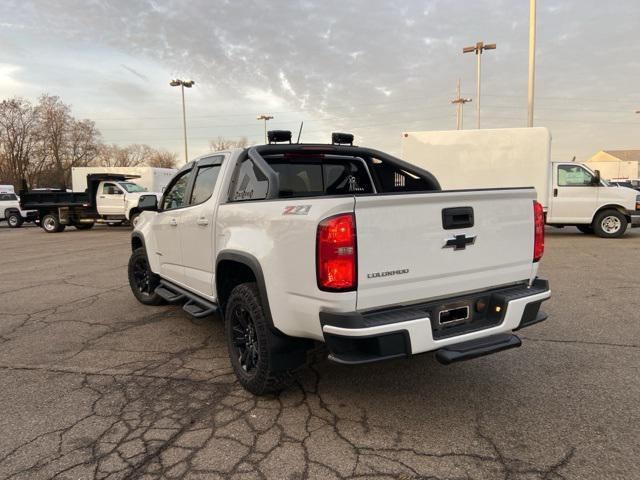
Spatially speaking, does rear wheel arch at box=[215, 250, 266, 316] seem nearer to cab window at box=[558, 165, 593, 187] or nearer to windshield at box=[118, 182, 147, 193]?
cab window at box=[558, 165, 593, 187]

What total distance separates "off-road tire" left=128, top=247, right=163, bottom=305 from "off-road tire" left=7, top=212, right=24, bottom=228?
2282 centimetres

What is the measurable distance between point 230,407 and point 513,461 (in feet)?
6.01

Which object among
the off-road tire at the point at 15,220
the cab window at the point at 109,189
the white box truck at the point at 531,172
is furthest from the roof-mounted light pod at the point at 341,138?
the off-road tire at the point at 15,220

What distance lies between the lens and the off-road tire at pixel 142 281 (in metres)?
5.73

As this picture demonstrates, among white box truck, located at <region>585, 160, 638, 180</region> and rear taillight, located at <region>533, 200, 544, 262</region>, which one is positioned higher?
white box truck, located at <region>585, 160, 638, 180</region>

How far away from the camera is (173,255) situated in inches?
185

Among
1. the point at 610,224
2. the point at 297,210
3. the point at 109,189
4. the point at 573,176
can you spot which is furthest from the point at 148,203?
the point at 109,189

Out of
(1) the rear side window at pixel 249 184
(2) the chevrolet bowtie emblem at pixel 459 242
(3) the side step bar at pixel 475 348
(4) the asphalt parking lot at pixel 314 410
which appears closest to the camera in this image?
(4) the asphalt parking lot at pixel 314 410

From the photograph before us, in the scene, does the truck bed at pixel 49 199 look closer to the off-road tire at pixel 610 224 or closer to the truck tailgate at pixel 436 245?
the off-road tire at pixel 610 224

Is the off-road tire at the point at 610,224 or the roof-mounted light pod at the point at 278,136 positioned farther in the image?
the off-road tire at the point at 610,224

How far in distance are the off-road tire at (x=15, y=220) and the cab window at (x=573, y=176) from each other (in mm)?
26133

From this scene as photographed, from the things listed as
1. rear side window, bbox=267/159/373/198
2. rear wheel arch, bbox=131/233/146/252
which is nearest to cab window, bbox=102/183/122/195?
rear wheel arch, bbox=131/233/146/252

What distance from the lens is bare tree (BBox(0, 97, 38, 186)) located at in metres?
56.0

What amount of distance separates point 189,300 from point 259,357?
5.88 feet
